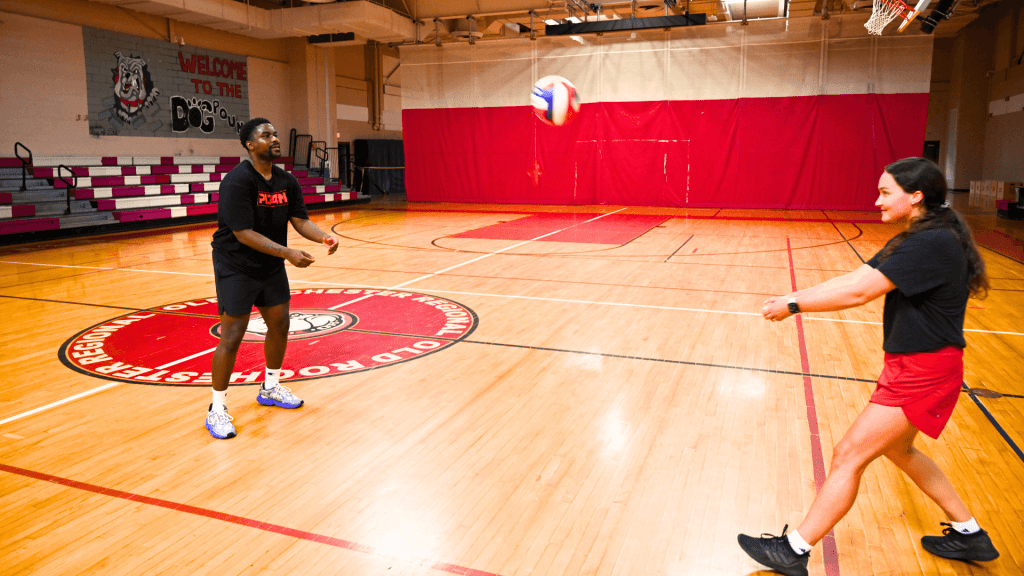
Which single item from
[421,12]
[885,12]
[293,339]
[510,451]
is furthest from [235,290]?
[421,12]

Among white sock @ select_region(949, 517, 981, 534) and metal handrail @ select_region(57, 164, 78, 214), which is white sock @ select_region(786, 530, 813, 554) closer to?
white sock @ select_region(949, 517, 981, 534)

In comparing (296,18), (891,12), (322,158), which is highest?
(296,18)

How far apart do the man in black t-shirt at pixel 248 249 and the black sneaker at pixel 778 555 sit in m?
2.57

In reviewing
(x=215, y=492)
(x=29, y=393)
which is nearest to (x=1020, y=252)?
(x=215, y=492)

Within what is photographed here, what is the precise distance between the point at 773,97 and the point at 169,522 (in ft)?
60.8

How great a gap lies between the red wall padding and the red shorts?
56.4 feet

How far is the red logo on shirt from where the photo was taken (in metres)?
3.86

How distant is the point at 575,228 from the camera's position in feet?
47.8

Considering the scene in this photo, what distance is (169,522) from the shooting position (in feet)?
9.71

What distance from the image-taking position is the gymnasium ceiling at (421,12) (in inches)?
669

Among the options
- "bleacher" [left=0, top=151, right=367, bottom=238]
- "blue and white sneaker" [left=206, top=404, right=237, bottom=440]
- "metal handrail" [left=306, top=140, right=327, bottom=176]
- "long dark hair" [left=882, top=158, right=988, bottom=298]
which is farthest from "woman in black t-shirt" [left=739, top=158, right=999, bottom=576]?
"metal handrail" [left=306, top=140, right=327, bottom=176]

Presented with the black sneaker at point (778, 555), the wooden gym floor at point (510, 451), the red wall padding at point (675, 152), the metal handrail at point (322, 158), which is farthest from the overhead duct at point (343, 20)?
the black sneaker at point (778, 555)

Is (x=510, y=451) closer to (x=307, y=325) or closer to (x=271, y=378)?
(x=271, y=378)

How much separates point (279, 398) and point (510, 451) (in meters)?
1.60
